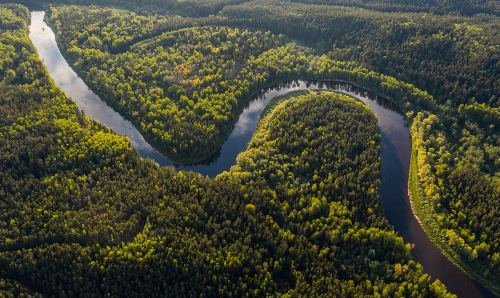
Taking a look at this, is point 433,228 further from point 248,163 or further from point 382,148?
point 248,163

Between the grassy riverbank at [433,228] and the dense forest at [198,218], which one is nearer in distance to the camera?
the dense forest at [198,218]

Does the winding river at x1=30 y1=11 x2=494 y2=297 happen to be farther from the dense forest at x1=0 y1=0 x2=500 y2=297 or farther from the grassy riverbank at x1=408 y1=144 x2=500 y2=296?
the dense forest at x1=0 y1=0 x2=500 y2=297

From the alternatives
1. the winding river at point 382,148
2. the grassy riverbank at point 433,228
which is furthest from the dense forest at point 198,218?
the grassy riverbank at point 433,228

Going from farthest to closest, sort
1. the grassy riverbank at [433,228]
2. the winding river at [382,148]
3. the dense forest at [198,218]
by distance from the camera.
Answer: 1. the winding river at [382,148]
2. the grassy riverbank at [433,228]
3. the dense forest at [198,218]

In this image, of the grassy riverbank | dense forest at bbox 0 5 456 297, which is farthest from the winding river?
dense forest at bbox 0 5 456 297

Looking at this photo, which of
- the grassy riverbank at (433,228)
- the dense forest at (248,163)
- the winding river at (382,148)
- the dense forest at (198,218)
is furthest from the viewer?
the winding river at (382,148)

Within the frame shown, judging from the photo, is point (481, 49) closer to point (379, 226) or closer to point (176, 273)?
point (379, 226)

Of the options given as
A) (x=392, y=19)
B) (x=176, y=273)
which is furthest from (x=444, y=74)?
(x=176, y=273)

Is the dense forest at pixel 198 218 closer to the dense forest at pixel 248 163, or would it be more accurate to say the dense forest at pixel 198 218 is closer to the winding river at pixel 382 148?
the dense forest at pixel 248 163
